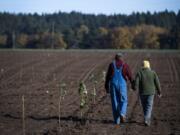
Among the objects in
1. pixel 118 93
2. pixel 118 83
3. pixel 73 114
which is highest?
pixel 118 83

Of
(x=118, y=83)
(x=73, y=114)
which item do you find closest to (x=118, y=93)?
(x=118, y=83)

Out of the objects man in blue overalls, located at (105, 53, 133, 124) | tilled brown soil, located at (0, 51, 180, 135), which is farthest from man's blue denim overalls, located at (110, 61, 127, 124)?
tilled brown soil, located at (0, 51, 180, 135)

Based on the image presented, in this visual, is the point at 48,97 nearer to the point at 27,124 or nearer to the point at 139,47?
the point at 27,124

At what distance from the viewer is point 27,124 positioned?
500 inches

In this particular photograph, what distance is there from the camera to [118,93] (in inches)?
494

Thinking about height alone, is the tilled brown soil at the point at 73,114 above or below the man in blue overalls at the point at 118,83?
below

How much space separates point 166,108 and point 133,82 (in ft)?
12.0

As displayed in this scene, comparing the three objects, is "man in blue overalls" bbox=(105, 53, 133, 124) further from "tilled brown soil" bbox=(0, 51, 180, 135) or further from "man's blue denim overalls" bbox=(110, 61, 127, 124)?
"tilled brown soil" bbox=(0, 51, 180, 135)

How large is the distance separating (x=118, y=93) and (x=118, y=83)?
28cm

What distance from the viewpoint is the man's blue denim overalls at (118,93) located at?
40.9 feet

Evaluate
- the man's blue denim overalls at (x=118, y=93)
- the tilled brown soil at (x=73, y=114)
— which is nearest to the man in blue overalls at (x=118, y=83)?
the man's blue denim overalls at (x=118, y=93)

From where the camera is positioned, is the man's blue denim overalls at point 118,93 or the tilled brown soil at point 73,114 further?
the man's blue denim overalls at point 118,93

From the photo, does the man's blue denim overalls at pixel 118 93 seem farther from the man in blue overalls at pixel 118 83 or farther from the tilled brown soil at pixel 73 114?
the tilled brown soil at pixel 73 114

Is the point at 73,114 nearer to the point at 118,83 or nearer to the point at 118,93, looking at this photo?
the point at 118,93
